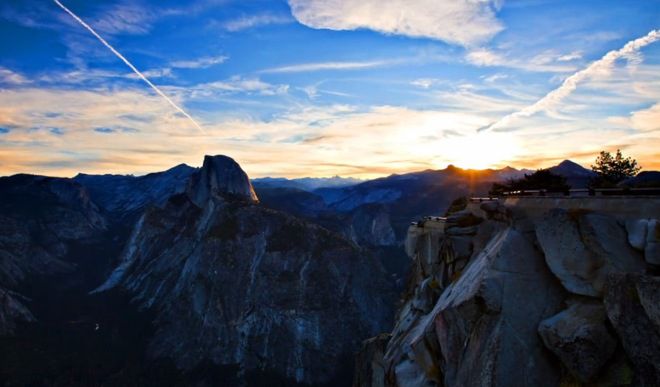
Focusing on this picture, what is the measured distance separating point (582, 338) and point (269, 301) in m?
140

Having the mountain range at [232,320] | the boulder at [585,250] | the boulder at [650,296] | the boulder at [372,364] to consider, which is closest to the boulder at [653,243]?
the boulder at [585,250]

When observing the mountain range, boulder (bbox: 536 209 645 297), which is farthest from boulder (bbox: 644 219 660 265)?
the mountain range

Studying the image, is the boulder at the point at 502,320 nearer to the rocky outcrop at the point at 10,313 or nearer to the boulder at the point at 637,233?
the boulder at the point at 637,233

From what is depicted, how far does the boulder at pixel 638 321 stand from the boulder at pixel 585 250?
6.35ft

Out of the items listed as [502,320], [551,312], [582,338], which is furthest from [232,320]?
[582,338]

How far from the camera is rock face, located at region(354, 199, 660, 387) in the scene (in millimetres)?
14492

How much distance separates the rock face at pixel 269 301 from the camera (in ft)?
466

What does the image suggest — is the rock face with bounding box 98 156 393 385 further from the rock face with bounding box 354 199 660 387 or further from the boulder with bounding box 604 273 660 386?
the boulder with bounding box 604 273 660 386

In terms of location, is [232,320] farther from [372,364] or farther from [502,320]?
[502,320]

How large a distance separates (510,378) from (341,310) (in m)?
139

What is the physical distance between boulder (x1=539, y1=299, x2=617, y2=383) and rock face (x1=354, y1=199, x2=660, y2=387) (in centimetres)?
3

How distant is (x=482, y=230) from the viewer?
28.8 m

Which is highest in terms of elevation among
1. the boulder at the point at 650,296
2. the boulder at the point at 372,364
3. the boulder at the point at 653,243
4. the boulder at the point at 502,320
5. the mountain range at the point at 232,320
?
the boulder at the point at 653,243

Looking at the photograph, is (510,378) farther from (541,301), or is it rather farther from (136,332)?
(136,332)
